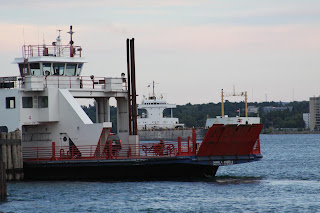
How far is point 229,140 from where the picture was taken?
33562 mm

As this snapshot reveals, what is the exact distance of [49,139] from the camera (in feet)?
118

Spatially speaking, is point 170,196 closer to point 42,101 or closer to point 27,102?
point 42,101

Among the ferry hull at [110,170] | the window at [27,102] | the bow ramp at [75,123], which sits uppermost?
the window at [27,102]

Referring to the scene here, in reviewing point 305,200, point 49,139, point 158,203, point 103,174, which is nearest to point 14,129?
point 49,139

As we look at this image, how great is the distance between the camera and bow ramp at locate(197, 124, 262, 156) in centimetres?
3303

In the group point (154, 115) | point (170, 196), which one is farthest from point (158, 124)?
point (170, 196)

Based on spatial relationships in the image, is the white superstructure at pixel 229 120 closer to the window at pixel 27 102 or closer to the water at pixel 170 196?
the water at pixel 170 196

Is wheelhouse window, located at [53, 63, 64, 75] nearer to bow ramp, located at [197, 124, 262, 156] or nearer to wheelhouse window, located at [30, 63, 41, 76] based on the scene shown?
wheelhouse window, located at [30, 63, 41, 76]

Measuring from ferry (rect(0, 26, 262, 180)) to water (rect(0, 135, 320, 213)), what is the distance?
68 cm

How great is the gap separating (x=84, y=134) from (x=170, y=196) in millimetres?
5987

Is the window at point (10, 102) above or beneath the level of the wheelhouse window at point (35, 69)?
beneath

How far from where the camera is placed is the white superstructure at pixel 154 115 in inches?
5335

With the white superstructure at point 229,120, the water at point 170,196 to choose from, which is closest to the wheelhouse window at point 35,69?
the water at point 170,196

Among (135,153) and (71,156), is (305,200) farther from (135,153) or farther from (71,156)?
(71,156)
